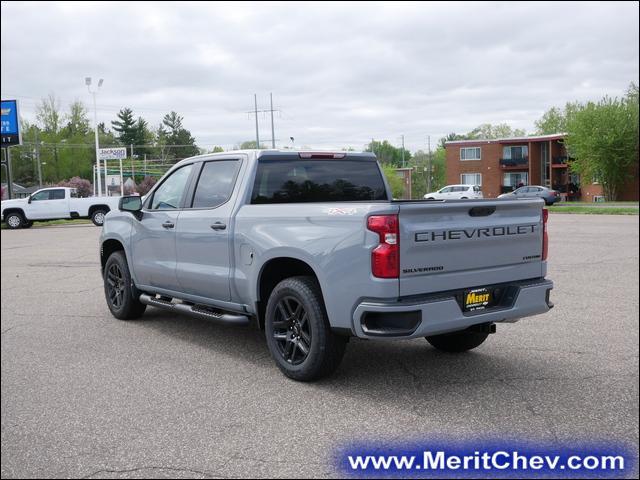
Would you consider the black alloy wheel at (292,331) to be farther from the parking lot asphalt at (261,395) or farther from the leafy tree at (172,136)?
the leafy tree at (172,136)

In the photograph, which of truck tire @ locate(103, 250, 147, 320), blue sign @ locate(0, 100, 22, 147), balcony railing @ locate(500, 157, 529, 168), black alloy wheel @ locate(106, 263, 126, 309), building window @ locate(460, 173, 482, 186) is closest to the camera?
truck tire @ locate(103, 250, 147, 320)

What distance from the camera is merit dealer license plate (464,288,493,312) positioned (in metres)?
4.66

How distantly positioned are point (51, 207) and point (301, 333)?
26.5 m

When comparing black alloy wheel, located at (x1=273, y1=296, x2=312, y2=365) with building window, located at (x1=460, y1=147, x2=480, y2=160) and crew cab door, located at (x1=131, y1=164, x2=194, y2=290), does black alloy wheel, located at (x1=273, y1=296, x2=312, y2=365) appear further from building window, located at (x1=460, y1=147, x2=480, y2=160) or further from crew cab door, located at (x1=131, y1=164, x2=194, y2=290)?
building window, located at (x1=460, y1=147, x2=480, y2=160)

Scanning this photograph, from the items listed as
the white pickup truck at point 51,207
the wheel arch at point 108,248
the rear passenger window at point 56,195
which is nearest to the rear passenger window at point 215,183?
the wheel arch at point 108,248

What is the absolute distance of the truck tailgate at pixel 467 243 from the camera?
172 inches

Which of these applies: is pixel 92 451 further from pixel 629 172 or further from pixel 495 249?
pixel 629 172

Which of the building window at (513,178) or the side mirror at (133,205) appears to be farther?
the building window at (513,178)

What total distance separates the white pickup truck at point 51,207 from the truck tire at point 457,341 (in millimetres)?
24475

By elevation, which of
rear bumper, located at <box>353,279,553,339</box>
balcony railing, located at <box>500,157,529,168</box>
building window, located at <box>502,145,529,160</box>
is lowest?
rear bumper, located at <box>353,279,553,339</box>

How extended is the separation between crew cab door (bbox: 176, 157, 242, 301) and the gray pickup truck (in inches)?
0.6

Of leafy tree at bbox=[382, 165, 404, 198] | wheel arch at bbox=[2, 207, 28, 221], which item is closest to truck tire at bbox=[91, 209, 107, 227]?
wheel arch at bbox=[2, 207, 28, 221]

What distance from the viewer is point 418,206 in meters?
4.36

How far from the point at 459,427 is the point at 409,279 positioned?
1022 mm
